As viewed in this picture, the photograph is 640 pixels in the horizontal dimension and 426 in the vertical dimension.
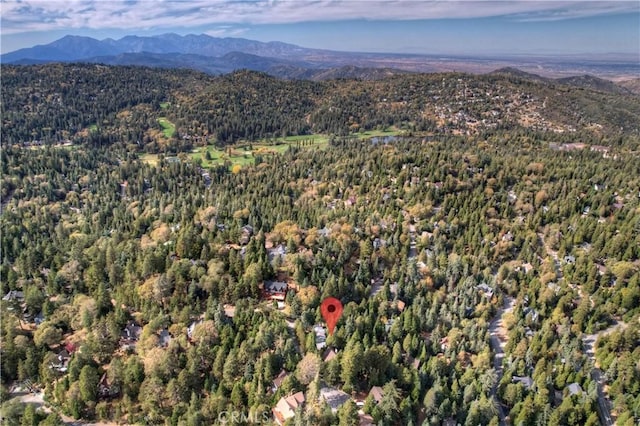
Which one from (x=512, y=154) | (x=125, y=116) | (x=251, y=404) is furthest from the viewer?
(x=125, y=116)

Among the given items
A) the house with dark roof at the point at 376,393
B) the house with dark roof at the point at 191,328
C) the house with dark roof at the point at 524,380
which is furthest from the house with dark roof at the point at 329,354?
the house with dark roof at the point at 524,380

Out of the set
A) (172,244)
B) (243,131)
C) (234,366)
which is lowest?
(234,366)

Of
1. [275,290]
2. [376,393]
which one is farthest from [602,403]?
[275,290]

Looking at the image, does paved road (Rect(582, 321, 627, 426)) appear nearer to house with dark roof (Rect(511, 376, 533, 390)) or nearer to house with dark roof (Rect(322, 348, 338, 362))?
house with dark roof (Rect(511, 376, 533, 390))

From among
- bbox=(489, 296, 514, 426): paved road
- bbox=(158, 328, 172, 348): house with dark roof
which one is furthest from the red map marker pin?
bbox=(489, 296, 514, 426): paved road

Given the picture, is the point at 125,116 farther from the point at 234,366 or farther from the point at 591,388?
the point at 591,388

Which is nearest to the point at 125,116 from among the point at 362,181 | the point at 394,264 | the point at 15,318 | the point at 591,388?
the point at 362,181
